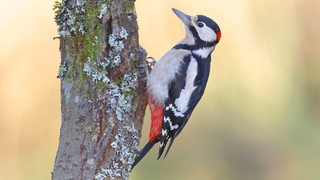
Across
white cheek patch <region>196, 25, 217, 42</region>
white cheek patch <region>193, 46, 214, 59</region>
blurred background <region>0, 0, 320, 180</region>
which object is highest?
white cheek patch <region>196, 25, 217, 42</region>

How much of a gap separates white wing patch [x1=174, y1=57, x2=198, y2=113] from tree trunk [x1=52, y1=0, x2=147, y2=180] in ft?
1.76

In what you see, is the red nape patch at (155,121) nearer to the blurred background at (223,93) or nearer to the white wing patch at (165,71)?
the white wing patch at (165,71)

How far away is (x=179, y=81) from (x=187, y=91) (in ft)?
0.22

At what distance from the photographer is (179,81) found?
3.32 m

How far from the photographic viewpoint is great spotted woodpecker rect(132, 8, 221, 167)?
3.24 metres

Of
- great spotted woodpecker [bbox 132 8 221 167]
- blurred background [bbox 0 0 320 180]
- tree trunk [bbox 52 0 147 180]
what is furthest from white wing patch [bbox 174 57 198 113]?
blurred background [bbox 0 0 320 180]

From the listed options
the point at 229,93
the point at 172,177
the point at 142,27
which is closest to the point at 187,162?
the point at 172,177

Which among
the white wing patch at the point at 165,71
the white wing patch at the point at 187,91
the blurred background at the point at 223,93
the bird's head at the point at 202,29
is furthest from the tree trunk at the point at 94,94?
the blurred background at the point at 223,93

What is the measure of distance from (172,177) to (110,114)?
205 cm

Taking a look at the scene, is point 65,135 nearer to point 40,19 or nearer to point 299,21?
point 40,19

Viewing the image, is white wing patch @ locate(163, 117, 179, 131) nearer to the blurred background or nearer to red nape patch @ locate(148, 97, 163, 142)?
red nape patch @ locate(148, 97, 163, 142)

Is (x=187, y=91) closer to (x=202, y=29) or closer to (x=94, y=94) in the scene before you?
(x=202, y=29)

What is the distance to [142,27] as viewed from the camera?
4414mm

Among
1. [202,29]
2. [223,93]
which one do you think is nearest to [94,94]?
[202,29]
